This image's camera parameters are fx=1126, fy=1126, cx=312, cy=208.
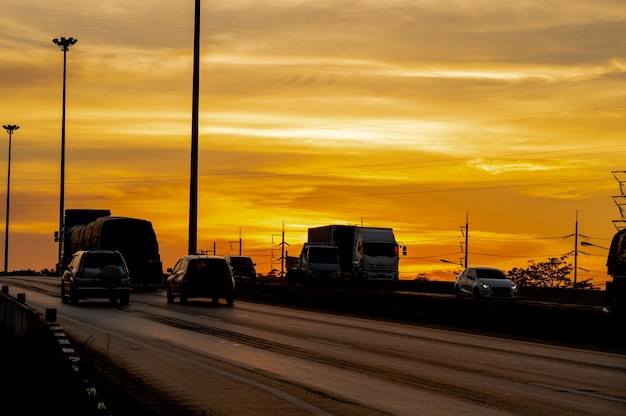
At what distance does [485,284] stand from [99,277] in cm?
1907

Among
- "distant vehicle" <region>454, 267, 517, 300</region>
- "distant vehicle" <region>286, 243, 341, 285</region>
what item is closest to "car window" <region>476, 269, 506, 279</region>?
"distant vehicle" <region>454, 267, 517, 300</region>

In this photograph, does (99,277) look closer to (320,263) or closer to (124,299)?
(124,299)

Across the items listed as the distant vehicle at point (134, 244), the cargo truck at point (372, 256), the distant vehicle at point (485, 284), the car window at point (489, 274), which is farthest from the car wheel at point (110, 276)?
the cargo truck at point (372, 256)

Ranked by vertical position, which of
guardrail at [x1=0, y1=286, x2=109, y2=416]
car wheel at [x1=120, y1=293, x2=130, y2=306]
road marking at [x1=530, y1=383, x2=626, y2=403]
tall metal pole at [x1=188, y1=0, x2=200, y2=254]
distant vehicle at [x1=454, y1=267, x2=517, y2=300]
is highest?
tall metal pole at [x1=188, y1=0, x2=200, y2=254]

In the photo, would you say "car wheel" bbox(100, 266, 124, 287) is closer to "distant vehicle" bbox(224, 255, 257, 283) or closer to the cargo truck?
the cargo truck

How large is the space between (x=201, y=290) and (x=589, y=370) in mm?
24947

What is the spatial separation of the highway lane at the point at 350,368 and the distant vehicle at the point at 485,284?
21148 millimetres

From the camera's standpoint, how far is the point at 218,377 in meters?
16.2

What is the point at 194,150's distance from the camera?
50844 millimetres

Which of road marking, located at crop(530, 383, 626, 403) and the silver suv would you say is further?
the silver suv

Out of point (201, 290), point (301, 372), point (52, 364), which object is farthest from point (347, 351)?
point (201, 290)

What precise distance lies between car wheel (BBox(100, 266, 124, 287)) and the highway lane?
30.5 feet

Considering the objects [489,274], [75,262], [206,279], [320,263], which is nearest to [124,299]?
[75,262]

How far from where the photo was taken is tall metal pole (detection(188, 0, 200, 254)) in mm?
50281
